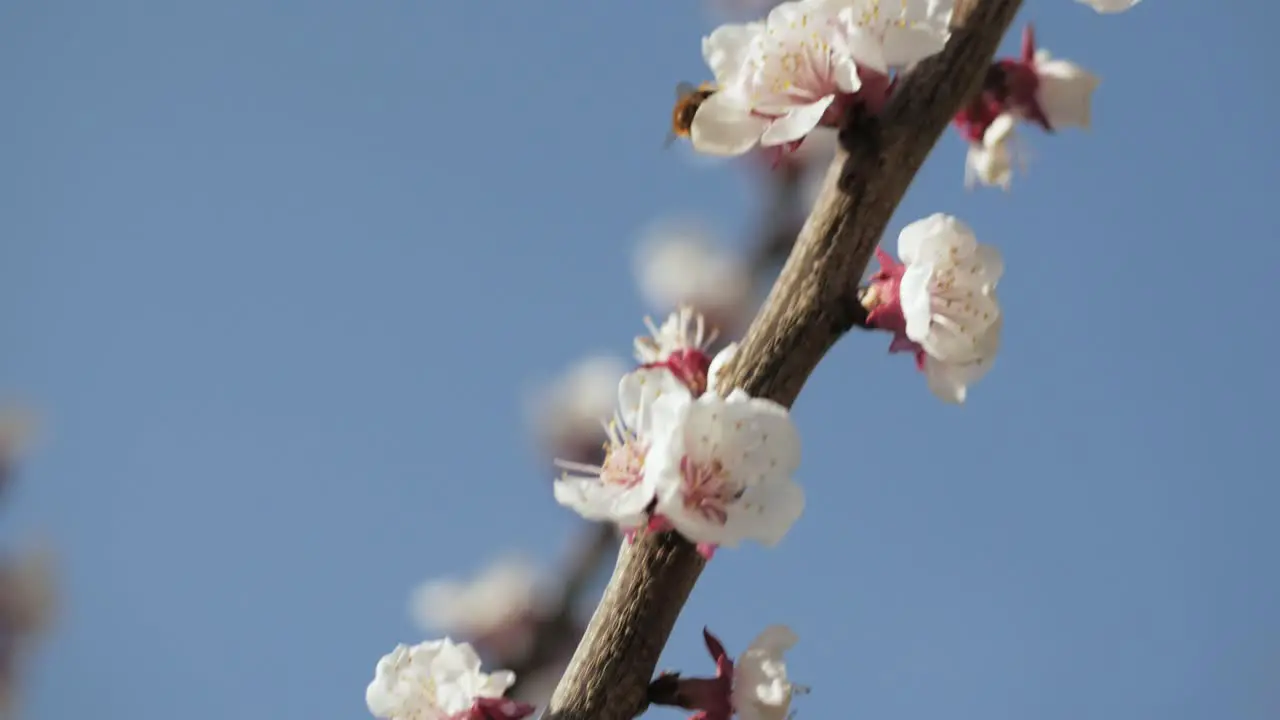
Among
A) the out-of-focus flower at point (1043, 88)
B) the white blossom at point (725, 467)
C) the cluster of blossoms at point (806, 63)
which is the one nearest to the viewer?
the white blossom at point (725, 467)

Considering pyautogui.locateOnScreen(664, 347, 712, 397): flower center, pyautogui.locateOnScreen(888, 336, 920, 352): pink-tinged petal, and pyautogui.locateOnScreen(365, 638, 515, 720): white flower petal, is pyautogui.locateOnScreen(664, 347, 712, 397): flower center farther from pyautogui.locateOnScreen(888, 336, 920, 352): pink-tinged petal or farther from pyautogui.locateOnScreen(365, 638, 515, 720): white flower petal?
pyautogui.locateOnScreen(365, 638, 515, 720): white flower petal

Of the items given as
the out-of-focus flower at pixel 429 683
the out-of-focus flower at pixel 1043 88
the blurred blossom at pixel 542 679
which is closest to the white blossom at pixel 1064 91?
the out-of-focus flower at pixel 1043 88

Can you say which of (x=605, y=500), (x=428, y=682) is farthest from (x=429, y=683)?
(x=605, y=500)

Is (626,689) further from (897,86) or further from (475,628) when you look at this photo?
(475,628)

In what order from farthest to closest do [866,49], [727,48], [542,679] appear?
1. [542,679]
2. [727,48]
3. [866,49]

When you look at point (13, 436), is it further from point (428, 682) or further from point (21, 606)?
point (428, 682)

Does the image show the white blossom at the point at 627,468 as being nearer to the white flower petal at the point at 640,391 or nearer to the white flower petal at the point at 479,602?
the white flower petal at the point at 640,391
